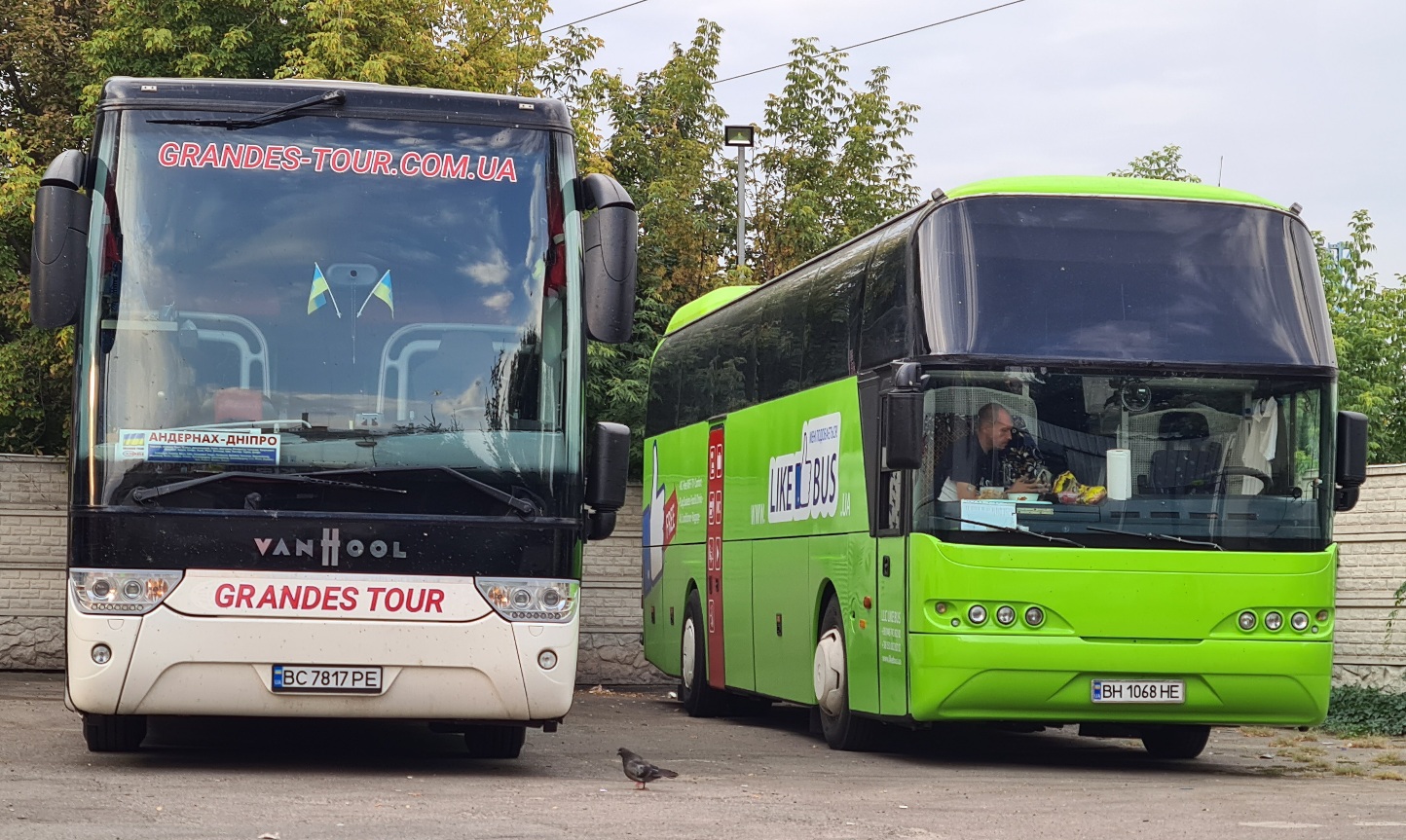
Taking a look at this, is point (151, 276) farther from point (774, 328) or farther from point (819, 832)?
point (774, 328)

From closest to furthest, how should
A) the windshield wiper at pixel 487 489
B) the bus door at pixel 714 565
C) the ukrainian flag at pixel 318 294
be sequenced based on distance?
the windshield wiper at pixel 487 489 < the ukrainian flag at pixel 318 294 < the bus door at pixel 714 565

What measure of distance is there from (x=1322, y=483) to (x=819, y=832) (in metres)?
4.92

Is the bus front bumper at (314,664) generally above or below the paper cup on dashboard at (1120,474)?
below

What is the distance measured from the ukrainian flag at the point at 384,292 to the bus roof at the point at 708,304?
24.5ft

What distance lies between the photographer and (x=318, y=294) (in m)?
10.5

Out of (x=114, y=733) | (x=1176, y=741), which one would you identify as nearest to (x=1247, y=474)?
(x=1176, y=741)

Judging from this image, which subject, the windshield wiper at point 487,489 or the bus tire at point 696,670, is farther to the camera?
the bus tire at point 696,670

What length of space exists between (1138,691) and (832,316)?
3781 mm

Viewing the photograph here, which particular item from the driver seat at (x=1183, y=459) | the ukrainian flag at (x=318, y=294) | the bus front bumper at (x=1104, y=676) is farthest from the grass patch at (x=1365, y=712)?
the ukrainian flag at (x=318, y=294)

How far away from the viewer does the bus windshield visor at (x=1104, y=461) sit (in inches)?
470

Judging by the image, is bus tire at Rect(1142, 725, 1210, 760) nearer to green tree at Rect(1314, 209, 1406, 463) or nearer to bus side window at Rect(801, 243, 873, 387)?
bus side window at Rect(801, 243, 873, 387)

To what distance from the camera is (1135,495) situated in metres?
12.0

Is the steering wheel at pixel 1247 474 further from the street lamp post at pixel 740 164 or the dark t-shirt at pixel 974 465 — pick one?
the street lamp post at pixel 740 164

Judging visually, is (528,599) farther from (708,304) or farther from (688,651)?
(708,304)
